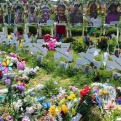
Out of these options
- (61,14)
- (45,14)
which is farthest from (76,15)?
(45,14)

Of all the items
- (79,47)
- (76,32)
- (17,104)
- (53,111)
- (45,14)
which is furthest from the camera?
(76,32)

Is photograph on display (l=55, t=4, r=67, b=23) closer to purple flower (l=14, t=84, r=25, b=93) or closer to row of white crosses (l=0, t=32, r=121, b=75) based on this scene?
row of white crosses (l=0, t=32, r=121, b=75)

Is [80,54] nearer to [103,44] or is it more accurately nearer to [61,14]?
[103,44]

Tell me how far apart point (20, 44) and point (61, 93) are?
3.63 meters

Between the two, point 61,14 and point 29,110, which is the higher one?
point 61,14

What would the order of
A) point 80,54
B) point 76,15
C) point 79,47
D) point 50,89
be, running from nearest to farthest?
1. point 50,89
2. point 80,54
3. point 79,47
4. point 76,15

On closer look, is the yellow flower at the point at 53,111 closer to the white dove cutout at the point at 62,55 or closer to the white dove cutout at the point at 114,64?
the white dove cutout at the point at 114,64

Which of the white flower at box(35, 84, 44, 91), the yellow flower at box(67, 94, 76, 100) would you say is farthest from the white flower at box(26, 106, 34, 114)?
the white flower at box(35, 84, 44, 91)

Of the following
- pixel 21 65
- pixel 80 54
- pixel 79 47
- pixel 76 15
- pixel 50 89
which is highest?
pixel 76 15

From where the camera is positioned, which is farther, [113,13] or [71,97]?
[113,13]

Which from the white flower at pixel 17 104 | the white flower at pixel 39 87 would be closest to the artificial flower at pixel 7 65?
the white flower at pixel 39 87

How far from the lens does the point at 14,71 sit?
25.0 ft

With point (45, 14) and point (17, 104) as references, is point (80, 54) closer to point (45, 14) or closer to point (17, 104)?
point (17, 104)

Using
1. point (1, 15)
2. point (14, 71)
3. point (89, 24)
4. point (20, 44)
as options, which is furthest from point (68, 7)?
point (14, 71)
